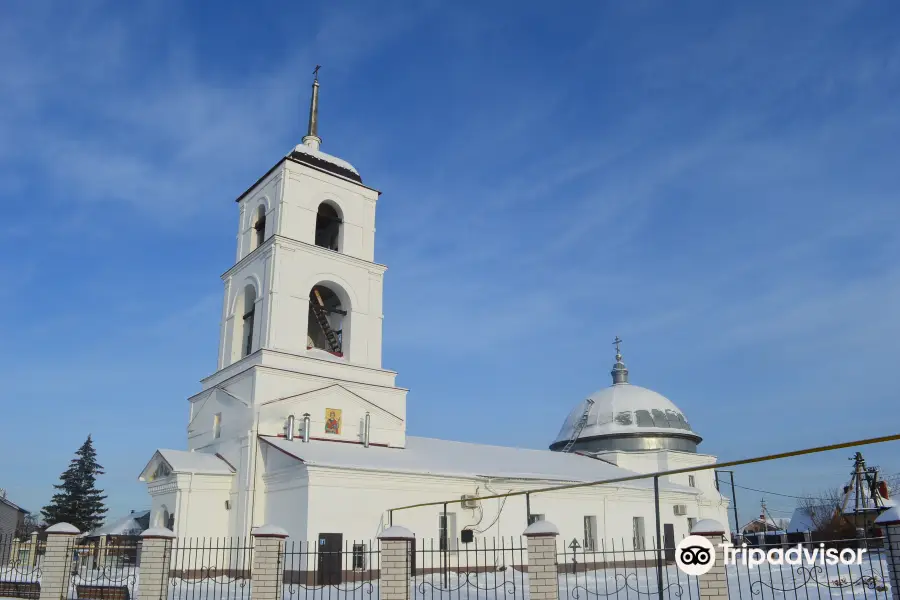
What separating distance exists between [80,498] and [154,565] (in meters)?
37.7

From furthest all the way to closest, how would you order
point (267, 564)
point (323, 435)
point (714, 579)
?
point (323, 435) < point (267, 564) < point (714, 579)

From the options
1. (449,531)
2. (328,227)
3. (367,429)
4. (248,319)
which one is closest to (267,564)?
(449,531)

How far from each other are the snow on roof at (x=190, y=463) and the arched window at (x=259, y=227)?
8.62 meters

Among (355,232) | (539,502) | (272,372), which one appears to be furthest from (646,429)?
(272,372)

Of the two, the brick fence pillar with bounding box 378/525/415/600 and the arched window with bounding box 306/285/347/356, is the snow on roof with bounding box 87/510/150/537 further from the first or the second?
the brick fence pillar with bounding box 378/525/415/600

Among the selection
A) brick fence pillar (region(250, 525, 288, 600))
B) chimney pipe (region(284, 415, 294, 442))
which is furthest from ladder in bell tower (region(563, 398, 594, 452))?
brick fence pillar (region(250, 525, 288, 600))

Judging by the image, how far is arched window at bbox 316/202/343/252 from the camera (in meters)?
29.2

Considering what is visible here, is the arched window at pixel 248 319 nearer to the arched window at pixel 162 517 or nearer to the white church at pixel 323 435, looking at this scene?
the white church at pixel 323 435

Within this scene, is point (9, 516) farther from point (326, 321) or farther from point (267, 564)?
point (267, 564)

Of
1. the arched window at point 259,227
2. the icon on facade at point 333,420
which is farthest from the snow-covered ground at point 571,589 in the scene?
the arched window at point 259,227

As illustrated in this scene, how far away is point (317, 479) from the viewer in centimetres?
2147

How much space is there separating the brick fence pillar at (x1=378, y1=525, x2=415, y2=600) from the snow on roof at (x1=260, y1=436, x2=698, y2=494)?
334 inches

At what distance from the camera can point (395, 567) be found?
1328 centimetres

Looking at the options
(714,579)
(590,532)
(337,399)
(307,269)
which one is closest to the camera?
(714,579)
